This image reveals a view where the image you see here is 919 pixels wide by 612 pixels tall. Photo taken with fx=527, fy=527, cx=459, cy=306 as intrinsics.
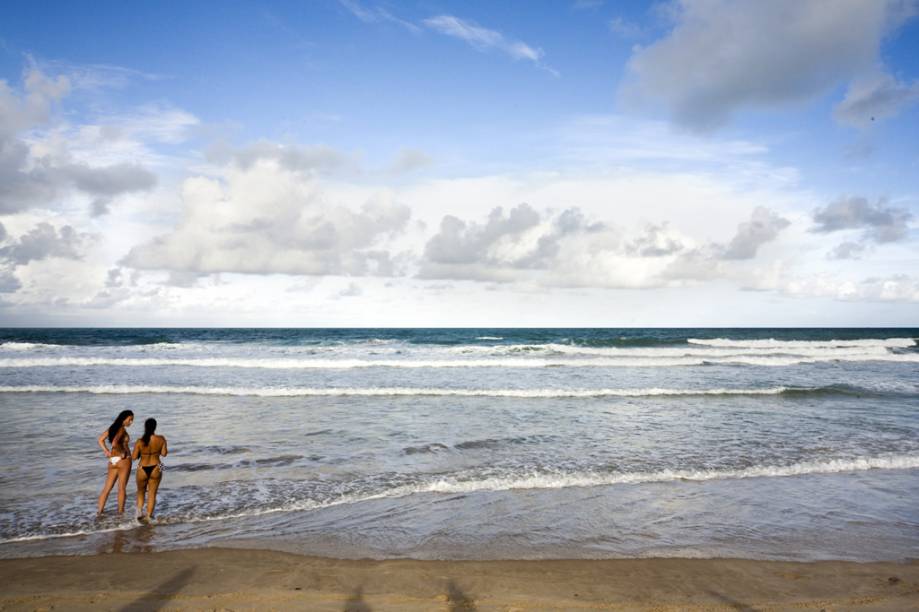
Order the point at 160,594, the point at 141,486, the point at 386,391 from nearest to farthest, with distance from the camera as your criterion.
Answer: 1. the point at 160,594
2. the point at 141,486
3. the point at 386,391

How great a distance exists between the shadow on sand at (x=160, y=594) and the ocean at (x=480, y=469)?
1.07 m

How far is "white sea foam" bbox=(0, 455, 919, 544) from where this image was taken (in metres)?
8.34

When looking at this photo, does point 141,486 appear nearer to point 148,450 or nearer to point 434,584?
point 148,450

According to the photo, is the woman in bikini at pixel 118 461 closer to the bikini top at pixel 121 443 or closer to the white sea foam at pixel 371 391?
the bikini top at pixel 121 443

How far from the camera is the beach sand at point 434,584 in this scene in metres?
5.24

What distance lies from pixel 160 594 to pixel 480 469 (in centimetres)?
617

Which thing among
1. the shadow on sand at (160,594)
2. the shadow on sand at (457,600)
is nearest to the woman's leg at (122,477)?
the shadow on sand at (160,594)

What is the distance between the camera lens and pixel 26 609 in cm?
505

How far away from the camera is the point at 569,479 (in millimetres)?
9781

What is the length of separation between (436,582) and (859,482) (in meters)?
8.72

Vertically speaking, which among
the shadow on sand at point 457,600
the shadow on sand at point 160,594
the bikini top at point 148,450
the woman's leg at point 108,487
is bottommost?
the shadow on sand at point 457,600

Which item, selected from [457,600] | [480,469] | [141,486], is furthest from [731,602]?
[141,486]

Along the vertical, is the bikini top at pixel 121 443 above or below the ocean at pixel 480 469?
above

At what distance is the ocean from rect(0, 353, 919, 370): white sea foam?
7132 mm
